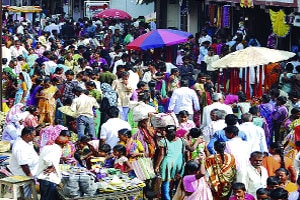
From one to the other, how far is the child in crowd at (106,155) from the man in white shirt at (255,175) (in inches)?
71.7

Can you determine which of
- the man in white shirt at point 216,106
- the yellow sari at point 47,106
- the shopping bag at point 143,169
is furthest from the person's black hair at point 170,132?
the yellow sari at point 47,106

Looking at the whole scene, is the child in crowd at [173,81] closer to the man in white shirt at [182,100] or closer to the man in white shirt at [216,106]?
the man in white shirt at [182,100]

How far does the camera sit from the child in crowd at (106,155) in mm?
11820

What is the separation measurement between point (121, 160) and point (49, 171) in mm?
1070

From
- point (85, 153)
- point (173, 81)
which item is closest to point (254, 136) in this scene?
point (85, 153)

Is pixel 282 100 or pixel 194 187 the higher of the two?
pixel 282 100

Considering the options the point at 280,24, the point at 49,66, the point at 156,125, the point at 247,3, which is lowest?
the point at 156,125

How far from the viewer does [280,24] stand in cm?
2230

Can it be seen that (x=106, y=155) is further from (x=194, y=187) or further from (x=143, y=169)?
(x=194, y=187)

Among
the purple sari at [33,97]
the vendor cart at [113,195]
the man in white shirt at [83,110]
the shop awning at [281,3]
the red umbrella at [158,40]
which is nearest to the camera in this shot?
the vendor cart at [113,195]

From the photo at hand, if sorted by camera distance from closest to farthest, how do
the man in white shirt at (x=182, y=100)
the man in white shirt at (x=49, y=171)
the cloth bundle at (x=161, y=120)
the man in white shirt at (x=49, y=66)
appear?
the man in white shirt at (x=49, y=171)
the cloth bundle at (x=161, y=120)
the man in white shirt at (x=182, y=100)
the man in white shirt at (x=49, y=66)

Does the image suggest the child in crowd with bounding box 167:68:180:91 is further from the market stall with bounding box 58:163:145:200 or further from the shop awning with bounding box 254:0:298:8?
the market stall with bounding box 58:163:145:200

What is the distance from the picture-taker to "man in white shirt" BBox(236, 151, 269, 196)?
10945 millimetres

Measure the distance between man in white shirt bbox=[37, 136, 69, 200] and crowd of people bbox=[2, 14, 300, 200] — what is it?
0.04ft
